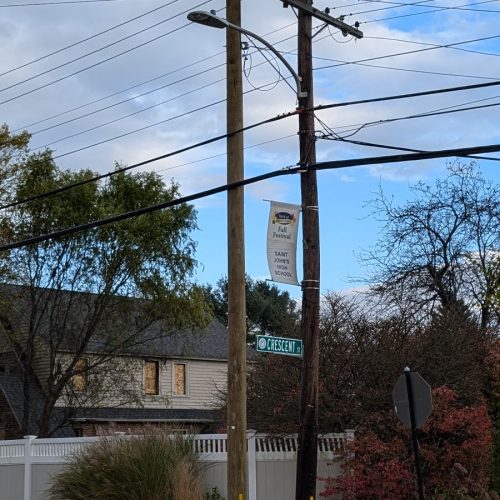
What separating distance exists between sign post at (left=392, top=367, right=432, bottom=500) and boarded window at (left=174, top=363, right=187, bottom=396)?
935 inches

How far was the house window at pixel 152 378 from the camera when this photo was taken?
3509 centimetres

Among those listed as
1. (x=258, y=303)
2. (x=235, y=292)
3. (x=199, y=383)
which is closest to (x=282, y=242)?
(x=235, y=292)

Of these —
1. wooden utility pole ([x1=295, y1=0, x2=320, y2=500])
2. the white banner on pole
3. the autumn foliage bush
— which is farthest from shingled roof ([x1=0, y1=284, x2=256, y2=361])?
the white banner on pole

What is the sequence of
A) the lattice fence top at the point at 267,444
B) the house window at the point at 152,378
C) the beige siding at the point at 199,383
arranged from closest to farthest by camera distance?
the lattice fence top at the point at 267,444 → the house window at the point at 152,378 → the beige siding at the point at 199,383

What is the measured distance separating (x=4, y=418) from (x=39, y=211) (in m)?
8.21

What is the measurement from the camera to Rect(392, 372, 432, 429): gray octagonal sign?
523 inches

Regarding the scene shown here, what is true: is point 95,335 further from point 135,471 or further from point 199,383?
point 135,471

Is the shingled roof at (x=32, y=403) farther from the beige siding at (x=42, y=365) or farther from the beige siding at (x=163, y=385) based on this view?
the beige siding at (x=163, y=385)

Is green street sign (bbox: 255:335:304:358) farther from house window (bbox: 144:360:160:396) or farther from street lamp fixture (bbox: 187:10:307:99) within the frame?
house window (bbox: 144:360:160:396)

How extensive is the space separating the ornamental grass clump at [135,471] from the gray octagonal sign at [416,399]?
13.6 feet

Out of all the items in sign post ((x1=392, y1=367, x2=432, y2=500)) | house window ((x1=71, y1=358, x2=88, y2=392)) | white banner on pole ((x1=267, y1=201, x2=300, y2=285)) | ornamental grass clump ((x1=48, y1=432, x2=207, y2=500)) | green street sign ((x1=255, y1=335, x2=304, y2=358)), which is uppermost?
white banner on pole ((x1=267, y1=201, x2=300, y2=285))

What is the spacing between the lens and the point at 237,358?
13211 millimetres

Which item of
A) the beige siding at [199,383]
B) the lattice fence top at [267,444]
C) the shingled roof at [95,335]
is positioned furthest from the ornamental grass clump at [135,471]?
the beige siding at [199,383]

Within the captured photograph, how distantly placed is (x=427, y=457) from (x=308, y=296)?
4.98 m
